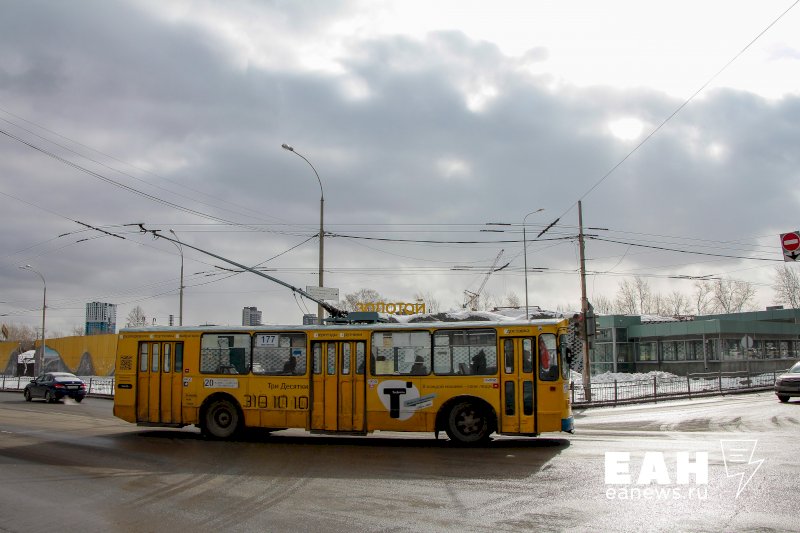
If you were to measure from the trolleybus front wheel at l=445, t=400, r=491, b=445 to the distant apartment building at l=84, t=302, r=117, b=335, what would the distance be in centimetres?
9803

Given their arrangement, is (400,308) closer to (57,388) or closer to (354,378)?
(57,388)

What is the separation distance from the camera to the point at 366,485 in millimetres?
9562

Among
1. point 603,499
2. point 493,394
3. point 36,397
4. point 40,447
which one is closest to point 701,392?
point 493,394

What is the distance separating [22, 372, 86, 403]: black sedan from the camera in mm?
32469

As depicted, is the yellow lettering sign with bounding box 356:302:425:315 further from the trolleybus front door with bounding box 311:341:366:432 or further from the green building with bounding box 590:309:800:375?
the trolleybus front door with bounding box 311:341:366:432

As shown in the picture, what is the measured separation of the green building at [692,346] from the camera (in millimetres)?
48500

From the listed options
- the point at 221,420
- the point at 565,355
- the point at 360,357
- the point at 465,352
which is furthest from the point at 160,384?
the point at 565,355

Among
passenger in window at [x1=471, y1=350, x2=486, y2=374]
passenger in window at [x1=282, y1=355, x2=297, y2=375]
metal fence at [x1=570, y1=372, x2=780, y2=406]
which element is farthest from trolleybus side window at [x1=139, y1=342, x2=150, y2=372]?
metal fence at [x1=570, y1=372, x2=780, y2=406]

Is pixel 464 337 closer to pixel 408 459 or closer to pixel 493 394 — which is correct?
pixel 493 394

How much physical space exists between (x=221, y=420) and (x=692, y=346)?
1723 inches

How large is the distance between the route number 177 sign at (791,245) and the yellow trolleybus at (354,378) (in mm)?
7537

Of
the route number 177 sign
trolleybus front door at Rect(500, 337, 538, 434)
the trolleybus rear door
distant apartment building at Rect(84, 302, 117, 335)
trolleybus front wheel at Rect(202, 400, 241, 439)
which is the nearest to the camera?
the trolleybus rear door

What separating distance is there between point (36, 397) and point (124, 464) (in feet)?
84.4

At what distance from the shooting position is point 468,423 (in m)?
13.8
